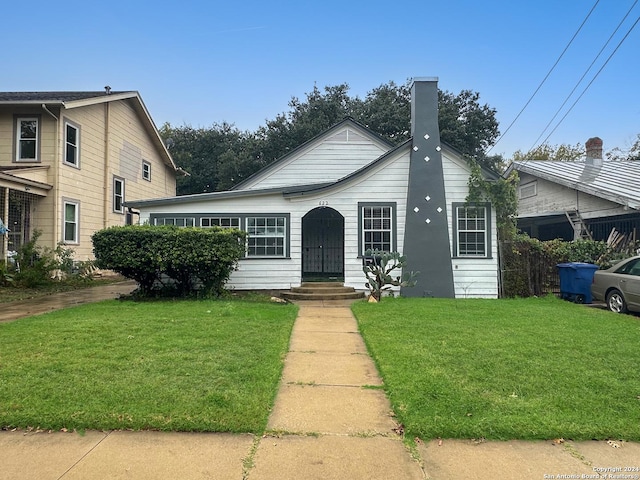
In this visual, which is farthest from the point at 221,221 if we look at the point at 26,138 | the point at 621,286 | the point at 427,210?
the point at 621,286

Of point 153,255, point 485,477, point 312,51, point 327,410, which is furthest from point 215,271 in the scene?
point 312,51

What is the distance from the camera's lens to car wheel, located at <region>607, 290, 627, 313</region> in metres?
9.41

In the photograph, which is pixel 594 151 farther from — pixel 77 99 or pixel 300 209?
pixel 77 99

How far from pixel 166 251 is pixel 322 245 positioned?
7.12m

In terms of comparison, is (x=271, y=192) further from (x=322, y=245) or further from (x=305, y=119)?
(x=305, y=119)

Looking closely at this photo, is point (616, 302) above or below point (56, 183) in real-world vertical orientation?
below

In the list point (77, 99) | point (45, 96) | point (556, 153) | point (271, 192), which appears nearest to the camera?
point (271, 192)

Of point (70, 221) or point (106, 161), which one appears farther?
point (106, 161)

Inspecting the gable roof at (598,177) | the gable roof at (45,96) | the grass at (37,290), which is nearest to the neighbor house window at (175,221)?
the grass at (37,290)

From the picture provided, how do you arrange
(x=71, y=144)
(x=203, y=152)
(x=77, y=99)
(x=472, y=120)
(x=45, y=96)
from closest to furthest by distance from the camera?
1. (x=77, y=99)
2. (x=71, y=144)
3. (x=45, y=96)
4. (x=472, y=120)
5. (x=203, y=152)

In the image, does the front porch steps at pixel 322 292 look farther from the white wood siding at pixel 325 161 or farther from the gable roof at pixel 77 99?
the gable roof at pixel 77 99

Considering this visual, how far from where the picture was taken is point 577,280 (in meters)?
11.0

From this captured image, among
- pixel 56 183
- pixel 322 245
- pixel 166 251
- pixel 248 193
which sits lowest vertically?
pixel 166 251

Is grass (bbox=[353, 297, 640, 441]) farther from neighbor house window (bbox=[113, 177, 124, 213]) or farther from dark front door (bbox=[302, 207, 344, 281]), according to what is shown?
neighbor house window (bbox=[113, 177, 124, 213])
